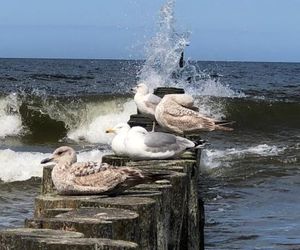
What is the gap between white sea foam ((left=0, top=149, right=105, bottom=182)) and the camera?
12148mm

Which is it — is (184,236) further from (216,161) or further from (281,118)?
(281,118)

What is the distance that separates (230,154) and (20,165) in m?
4.12

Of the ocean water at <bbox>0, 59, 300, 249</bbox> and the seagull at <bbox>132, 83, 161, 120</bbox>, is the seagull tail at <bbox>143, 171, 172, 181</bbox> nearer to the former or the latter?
the ocean water at <bbox>0, 59, 300, 249</bbox>

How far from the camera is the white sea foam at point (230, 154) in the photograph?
13.4 m

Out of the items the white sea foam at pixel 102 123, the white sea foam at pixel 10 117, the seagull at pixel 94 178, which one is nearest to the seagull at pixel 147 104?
the seagull at pixel 94 178

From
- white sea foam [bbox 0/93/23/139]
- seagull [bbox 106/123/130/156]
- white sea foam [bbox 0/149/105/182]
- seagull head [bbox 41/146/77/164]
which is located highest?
seagull head [bbox 41/146/77/164]

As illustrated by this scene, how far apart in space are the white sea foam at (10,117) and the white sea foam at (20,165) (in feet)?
20.3

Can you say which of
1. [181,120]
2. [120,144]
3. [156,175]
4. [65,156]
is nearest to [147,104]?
[181,120]

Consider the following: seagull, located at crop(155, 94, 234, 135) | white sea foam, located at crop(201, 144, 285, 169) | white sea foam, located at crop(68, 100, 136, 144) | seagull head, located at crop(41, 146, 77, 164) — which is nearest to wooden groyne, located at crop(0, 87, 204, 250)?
seagull head, located at crop(41, 146, 77, 164)

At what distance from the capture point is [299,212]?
8930 millimetres

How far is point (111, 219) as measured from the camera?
11.1 ft

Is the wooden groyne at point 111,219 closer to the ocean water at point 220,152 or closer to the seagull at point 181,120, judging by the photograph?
the seagull at point 181,120

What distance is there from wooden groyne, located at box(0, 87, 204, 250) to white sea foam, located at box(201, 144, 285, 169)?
310 inches

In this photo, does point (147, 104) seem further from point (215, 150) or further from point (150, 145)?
point (215, 150)
